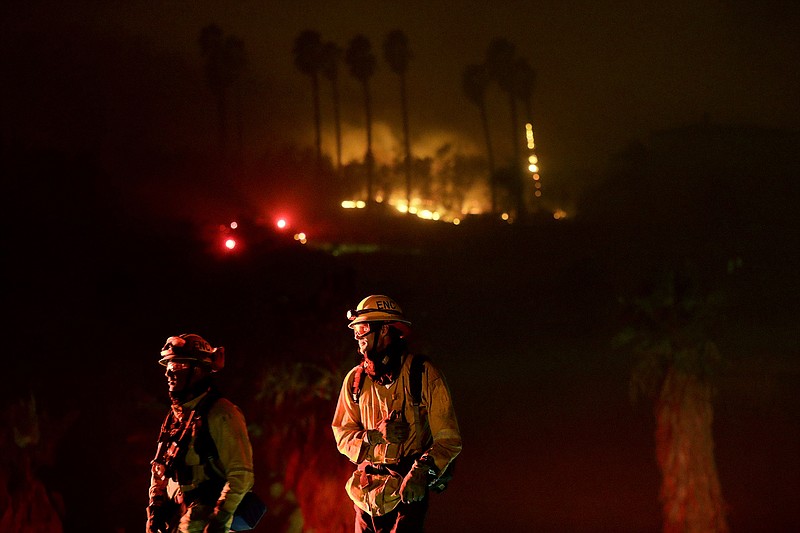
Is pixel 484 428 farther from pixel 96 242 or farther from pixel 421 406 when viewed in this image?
pixel 421 406

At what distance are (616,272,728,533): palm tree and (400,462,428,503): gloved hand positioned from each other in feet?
37.4

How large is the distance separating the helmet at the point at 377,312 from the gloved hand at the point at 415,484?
39.2 inches

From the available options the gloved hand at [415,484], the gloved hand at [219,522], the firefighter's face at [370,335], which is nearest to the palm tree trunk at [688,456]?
the firefighter's face at [370,335]

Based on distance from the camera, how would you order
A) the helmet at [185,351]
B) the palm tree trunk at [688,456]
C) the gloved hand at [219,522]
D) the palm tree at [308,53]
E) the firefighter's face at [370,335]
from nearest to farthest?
the gloved hand at [219,522]
the helmet at [185,351]
the firefighter's face at [370,335]
the palm tree trunk at [688,456]
the palm tree at [308,53]

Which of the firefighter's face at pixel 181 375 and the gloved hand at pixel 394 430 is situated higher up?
the firefighter's face at pixel 181 375

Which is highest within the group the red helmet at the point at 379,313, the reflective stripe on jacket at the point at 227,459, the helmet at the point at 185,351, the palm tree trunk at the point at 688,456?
the red helmet at the point at 379,313

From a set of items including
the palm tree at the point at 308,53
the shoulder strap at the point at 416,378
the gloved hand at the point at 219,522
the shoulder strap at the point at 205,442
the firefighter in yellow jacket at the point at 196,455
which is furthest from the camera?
the palm tree at the point at 308,53

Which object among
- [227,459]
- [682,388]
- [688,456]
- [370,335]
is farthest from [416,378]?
[688,456]

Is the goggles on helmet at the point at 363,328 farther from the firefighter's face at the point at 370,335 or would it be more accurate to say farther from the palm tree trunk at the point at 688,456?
the palm tree trunk at the point at 688,456

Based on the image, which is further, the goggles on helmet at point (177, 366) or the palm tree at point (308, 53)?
the palm tree at point (308, 53)

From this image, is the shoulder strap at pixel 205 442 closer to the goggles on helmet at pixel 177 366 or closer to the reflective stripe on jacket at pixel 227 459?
the reflective stripe on jacket at pixel 227 459

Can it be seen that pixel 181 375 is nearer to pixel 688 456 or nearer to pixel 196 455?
pixel 196 455

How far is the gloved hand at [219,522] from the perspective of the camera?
5.20 m

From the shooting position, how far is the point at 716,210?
115 feet
